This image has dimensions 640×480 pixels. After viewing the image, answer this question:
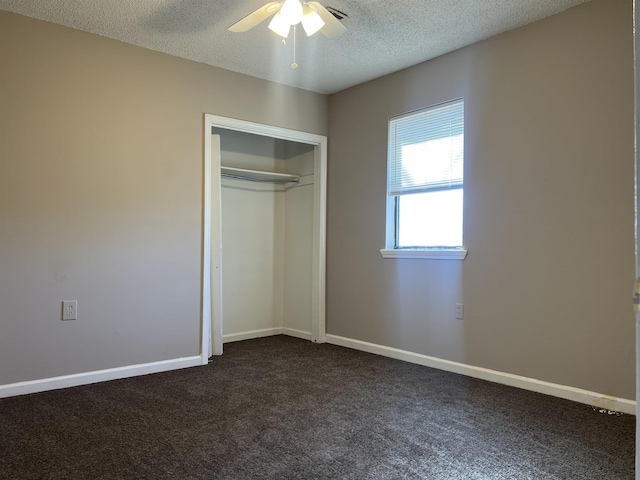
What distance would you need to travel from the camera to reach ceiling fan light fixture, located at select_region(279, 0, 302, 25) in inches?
97.9

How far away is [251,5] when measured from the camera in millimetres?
2932

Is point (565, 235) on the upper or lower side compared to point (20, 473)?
upper

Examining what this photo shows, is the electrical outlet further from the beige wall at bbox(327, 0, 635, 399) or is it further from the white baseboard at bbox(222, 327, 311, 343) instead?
the beige wall at bbox(327, 0, 635, 399)

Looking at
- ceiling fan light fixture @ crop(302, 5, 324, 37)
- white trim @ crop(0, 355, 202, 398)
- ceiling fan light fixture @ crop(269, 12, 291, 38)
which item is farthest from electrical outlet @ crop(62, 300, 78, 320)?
ceiling fan light fixture @ crop(302, 5, 324, 37)

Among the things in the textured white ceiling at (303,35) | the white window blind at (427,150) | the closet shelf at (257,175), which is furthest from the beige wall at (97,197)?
the white window blind at (427,150)

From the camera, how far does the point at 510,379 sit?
3.22m

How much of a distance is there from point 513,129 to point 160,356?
3110 mm

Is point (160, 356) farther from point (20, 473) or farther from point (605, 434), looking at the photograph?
point (605, 434)

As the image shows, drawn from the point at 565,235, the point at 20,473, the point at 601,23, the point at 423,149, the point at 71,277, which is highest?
the point at 601,23

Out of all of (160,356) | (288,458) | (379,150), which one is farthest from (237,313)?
(288,458)

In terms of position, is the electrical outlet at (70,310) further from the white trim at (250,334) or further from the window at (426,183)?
the window at (426,183)

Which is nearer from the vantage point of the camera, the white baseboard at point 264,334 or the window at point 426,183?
the window at point 426,183

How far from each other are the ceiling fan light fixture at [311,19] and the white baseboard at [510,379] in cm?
256

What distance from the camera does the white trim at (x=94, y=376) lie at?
3.03m
